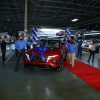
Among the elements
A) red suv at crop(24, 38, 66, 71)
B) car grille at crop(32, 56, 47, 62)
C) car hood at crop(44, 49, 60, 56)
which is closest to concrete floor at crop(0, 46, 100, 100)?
red suv at crop(24, 38, 66, 71)

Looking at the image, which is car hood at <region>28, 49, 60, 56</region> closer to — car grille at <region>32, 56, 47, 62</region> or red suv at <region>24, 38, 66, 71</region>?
red suv at <region>24, 38, 66, 71</region>

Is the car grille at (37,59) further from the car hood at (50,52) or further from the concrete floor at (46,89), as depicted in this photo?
the concrete floor at (46,89)

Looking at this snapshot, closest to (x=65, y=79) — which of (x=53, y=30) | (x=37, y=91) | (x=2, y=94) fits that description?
(x=37, y=91)

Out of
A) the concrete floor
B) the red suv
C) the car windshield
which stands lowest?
the concrete floor

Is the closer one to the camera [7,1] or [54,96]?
[54,96]

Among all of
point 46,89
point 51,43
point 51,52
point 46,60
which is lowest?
point 46,89

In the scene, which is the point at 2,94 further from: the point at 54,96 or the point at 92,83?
the point at 92,83

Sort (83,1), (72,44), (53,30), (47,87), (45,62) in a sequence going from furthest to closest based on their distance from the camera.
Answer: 1. (53,30)
2. (83,1)
3. (72,44)
4. (45,62)
5. (47,87)

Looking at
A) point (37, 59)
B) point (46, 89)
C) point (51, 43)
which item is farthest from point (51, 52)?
point (46, 89)

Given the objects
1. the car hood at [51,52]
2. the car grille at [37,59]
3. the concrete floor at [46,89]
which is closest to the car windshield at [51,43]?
the car hood at [51,52]

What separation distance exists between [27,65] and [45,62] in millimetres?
948

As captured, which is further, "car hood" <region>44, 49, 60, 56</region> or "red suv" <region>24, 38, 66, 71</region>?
"car hood" <region>44, 49, 60, 56</region>

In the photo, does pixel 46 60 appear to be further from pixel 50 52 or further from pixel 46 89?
pixel 46 89

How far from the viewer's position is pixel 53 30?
34594mm
